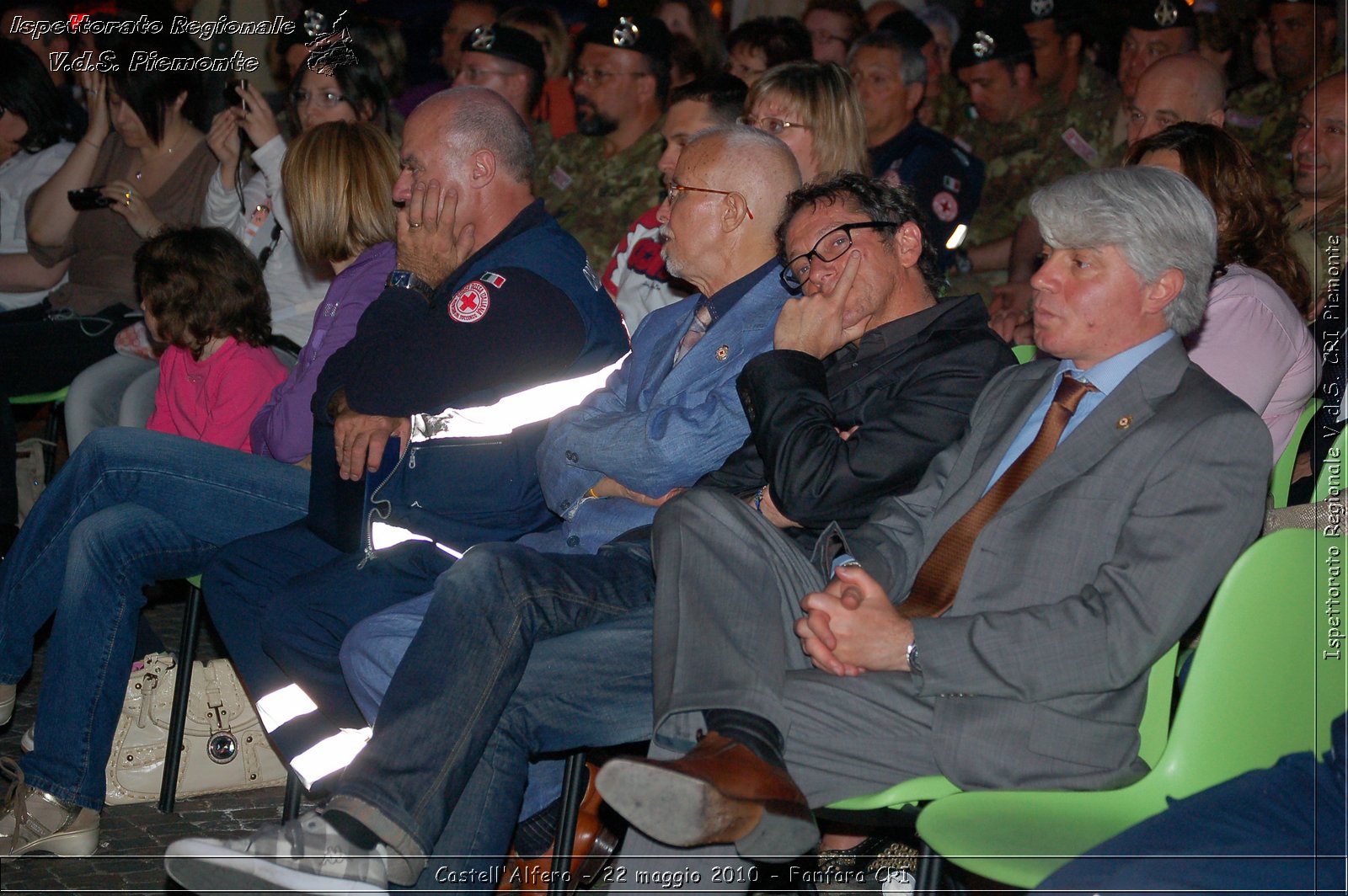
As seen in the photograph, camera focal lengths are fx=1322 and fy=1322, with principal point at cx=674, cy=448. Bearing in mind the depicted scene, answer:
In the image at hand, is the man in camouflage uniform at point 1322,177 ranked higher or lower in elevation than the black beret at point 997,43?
lower

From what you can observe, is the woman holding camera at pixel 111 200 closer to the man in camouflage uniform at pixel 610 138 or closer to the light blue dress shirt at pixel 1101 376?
the man in camouflage uniform at pixel 610 138

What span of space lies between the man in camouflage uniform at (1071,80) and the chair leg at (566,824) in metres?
3.99

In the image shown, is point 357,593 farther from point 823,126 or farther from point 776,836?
point 823,126

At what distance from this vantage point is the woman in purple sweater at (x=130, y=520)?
3.44 metres

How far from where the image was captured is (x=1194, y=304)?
2.63 meters

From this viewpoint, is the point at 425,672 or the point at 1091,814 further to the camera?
the point at 425,672

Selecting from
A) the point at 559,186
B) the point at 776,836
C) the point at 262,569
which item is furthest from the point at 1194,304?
the point at 559,186

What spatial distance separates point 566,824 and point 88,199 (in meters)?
3.87

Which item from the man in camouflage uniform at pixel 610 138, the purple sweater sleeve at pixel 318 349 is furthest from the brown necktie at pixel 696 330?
the man in camouflage uniform at pixel 610 138

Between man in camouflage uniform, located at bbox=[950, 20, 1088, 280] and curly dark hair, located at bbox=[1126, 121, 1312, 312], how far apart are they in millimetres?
2366

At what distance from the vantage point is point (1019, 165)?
603 cm

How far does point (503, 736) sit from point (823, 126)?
2421mm

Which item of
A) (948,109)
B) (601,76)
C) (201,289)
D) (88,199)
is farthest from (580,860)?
(948,109)

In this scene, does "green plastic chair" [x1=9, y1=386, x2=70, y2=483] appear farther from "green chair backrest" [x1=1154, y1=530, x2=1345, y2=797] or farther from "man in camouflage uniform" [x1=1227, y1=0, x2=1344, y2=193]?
"man in camouflage uniform" [x1=1227, y1=0, x2=1344, y2=193]
